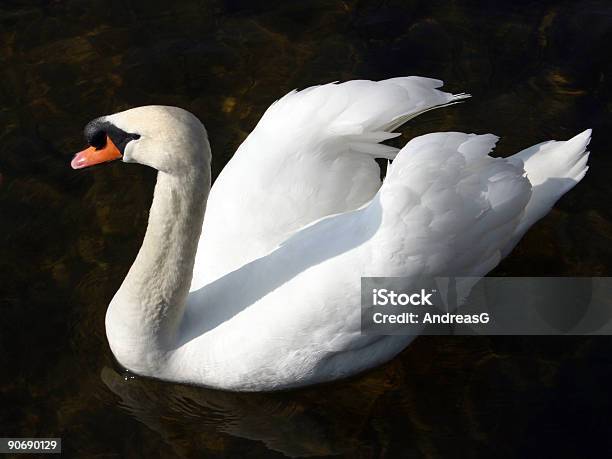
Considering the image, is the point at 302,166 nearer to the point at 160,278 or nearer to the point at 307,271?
the point at 307,271

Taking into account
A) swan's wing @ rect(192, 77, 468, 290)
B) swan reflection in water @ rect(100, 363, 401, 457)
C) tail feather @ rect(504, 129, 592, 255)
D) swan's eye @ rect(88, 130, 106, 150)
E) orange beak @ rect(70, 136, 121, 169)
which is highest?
swan's eye @ rect(88, 130, 106, 150)

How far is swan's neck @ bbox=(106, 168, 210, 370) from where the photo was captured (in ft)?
18.7

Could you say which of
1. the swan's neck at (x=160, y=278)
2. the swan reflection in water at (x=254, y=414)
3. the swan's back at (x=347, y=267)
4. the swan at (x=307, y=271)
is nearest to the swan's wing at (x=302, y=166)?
the swan at (x=307, y=271)

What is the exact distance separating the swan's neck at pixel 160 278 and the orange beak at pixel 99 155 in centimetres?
28

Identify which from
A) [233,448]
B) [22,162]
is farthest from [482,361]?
[22,162]

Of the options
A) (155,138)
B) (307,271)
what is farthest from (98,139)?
(307,271)

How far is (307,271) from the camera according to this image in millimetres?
6141

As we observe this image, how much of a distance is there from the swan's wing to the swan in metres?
→ 0.07

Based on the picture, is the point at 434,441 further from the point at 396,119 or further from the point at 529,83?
the point at 529,83

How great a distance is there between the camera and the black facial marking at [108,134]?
217 inches

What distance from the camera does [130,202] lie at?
26.6 ft

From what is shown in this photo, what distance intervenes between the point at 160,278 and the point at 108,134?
3.39 feet

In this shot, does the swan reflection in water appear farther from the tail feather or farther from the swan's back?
the tail feather

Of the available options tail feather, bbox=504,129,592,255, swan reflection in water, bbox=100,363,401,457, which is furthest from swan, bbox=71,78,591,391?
tail feather, bbox=504,129,592,255
